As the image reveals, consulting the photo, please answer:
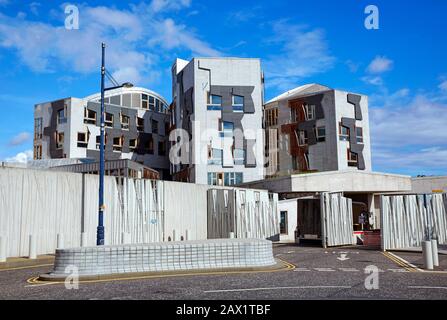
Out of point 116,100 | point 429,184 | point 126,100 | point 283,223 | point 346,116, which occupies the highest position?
point 126,100

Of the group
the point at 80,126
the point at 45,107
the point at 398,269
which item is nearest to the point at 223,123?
the point at 80,126

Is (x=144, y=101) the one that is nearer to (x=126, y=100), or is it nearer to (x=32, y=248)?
(x=126, y=100)

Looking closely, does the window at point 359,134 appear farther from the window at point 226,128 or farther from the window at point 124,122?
the window at point 124,122

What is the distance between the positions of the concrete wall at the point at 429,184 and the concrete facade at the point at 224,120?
869 inches

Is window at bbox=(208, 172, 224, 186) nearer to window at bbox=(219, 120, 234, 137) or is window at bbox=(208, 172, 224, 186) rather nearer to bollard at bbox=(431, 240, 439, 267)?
window at bbox=(219, 120, 234, 137)

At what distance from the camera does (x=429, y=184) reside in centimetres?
5909

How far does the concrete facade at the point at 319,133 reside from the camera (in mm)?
57094

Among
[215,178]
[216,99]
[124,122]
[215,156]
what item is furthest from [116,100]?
[215,178]

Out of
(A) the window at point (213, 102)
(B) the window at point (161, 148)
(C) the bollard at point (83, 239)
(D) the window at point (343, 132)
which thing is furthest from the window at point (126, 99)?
(C) the bollard at point (83, 239)

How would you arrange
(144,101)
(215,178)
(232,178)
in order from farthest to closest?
(144,101)
(232,178)
(215,178)

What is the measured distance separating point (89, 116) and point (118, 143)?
544 cm

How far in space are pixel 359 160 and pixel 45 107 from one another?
136 ft
